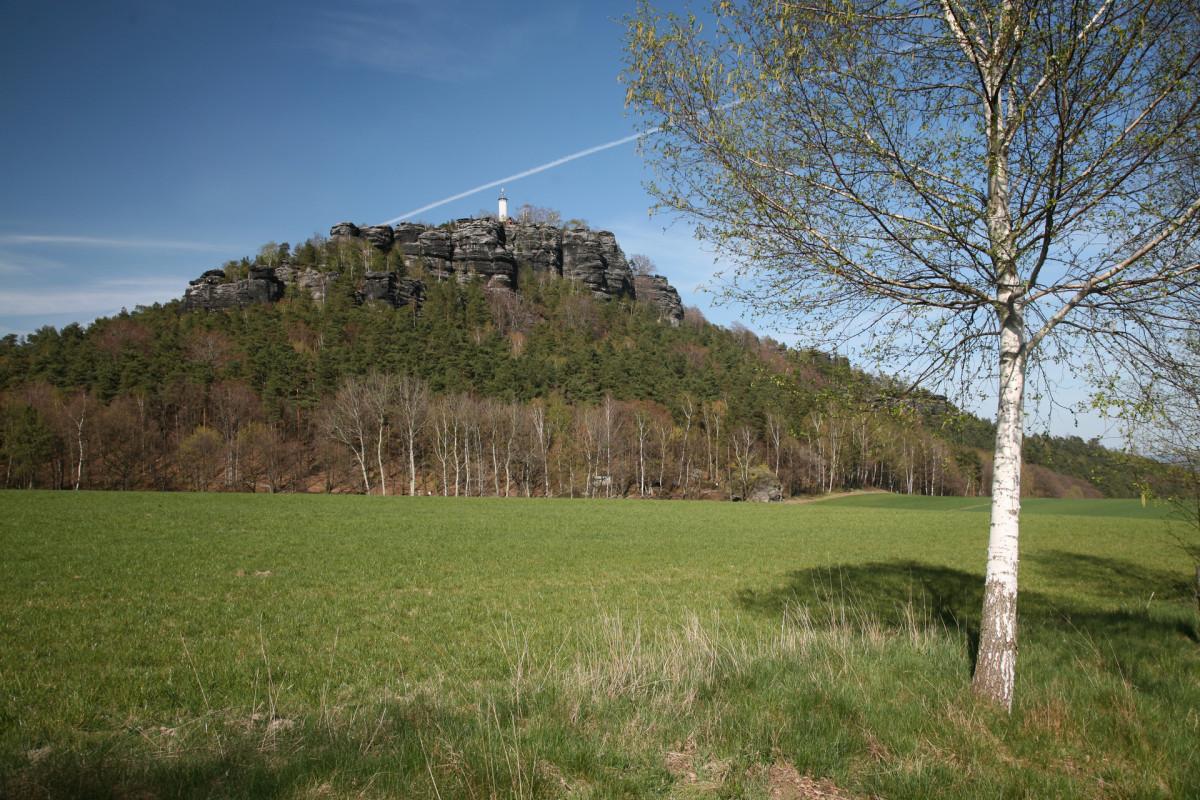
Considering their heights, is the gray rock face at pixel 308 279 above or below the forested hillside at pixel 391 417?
above

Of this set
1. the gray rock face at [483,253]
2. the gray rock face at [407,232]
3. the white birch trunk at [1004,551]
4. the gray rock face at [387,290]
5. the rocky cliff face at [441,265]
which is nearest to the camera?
the white birch trunk at [1004,551]

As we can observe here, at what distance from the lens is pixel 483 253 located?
589ft

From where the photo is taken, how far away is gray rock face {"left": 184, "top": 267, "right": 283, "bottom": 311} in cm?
13738

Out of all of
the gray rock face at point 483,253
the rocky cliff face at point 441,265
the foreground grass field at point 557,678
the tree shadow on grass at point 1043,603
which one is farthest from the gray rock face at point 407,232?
the tree shadow on grass at point 1043,603

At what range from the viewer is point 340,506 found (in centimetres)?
4594

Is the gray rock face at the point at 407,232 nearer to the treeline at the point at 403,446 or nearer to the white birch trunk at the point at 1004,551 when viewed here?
the treeline at the point at 403,446

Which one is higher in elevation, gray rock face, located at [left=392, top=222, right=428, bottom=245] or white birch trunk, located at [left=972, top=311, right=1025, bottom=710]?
gray rock face, located at [left=392, top=222, right=428, bottom=245]

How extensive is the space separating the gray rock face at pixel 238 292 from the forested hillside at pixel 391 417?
2627 centimetres

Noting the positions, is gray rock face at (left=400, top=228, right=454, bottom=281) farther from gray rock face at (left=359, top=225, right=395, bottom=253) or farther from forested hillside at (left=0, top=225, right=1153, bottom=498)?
forested hillside at (left=0, top=225, right=1153, bottom=498)

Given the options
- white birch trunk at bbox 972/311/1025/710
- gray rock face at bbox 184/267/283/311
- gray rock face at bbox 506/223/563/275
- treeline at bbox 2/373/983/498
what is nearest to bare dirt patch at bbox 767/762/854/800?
white birch trunk at bbox 972/311/1025/710

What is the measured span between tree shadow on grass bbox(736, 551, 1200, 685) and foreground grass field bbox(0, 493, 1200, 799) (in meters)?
0.12

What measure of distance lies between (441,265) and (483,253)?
40.4 ft

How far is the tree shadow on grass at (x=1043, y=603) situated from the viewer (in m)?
8.84

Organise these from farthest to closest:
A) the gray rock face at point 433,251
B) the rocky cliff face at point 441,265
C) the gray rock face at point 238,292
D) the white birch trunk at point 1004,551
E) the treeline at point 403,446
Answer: the gray rock face at point 433,251 → the rocky cliff face at point 441,265 → the gray rock face at point 238,292 → the treeline at point 403,446 → the white birch trunk at point 1004,551
